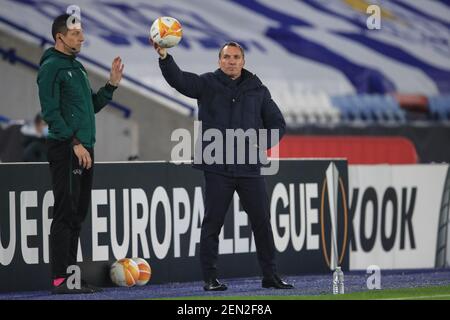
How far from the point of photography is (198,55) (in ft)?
74.5

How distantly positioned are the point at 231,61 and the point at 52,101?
149cm

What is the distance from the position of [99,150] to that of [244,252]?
19.5ft

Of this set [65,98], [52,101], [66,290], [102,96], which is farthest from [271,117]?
[66,290]

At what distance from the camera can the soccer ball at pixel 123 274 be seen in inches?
394

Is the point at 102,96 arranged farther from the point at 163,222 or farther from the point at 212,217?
the point at 163,222

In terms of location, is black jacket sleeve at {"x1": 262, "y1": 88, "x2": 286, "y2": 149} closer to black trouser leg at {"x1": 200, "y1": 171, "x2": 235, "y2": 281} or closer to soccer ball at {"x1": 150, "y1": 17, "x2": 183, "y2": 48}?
black trouser leg at {"x1": 200, "y1": 171, "x2": 235, "y2": 281}

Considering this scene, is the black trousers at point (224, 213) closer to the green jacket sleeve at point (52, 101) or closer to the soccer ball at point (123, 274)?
the soccer ball at point (123, 274)

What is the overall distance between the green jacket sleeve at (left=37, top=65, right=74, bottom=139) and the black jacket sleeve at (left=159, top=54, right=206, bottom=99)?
84cm

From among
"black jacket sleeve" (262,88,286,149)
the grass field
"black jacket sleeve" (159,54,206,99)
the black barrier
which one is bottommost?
the grass field

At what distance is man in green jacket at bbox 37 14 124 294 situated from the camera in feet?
29.4

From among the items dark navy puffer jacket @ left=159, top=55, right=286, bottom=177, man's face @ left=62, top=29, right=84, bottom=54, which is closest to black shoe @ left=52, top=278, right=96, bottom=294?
dark navy puffer jacket @ left=159, top=55, right=286, bottom=177

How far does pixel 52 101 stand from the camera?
29.2 ft
